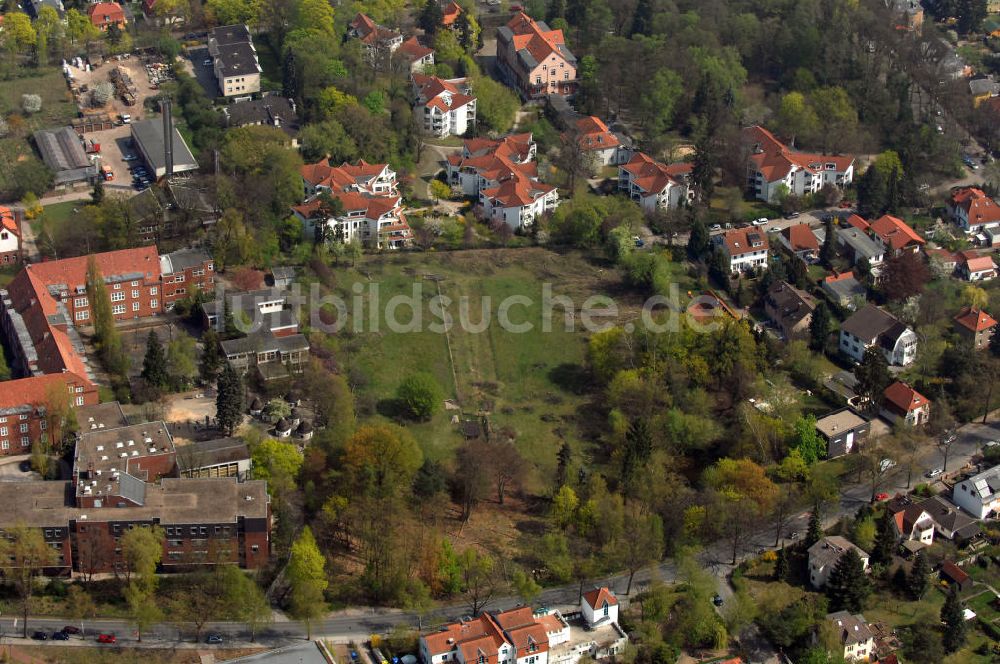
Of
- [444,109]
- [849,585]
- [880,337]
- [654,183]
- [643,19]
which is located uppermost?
[643,19]

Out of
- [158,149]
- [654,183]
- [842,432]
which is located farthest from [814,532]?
[158,149]

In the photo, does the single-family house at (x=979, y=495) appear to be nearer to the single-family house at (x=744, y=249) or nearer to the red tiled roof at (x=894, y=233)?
the red tiled roof at (x=894, y=233)

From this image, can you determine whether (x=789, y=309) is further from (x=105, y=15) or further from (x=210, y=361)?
(x=105, y=15)

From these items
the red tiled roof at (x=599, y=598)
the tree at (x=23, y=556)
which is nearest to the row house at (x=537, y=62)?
the red tiled roof at (x=599, y=598)

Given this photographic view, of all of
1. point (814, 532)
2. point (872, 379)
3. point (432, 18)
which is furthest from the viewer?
point (432, 18)

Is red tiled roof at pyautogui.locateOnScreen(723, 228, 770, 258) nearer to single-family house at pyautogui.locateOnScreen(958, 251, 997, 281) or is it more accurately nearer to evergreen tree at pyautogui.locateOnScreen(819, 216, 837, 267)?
evergreen tree at pyautogui.locateOnScreen(819, 216, 837, 267)

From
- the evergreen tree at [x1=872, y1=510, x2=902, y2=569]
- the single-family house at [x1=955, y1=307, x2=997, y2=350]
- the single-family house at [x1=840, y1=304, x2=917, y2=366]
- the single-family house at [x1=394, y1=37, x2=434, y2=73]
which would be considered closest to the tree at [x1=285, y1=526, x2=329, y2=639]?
the evergreen tree at [x1=872, y1=510, x2=902, y2=569]
